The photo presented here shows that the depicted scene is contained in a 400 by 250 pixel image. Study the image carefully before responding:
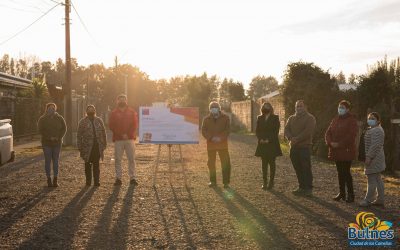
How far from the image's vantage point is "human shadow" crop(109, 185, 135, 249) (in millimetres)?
6285

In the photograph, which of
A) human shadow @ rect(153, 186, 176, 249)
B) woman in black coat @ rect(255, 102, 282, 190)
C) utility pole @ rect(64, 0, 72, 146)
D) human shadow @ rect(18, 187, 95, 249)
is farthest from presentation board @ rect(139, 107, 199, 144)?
utility pole @ rect(64, 0, 72, 146)

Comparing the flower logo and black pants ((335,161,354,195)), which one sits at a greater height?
black pants ((335,161,354,195))

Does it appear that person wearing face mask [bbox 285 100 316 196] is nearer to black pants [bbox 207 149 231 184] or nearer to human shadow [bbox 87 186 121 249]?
black pants [bbox 207 149 231 184]

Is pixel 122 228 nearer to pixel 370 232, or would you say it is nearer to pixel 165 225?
pixel 165 225

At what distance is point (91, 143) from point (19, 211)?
3085mm

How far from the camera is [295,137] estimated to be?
10070 millimetres

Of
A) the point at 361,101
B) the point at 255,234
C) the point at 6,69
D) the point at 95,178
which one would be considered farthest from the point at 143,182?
the point at 6,69

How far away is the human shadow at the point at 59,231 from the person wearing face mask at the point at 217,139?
329 centimetres

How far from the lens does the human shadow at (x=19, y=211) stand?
7438 millimetres

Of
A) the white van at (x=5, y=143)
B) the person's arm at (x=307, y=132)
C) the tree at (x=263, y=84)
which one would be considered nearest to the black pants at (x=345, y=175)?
the person's arm at (x=307, y=132)

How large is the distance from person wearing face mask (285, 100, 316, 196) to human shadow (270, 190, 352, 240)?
1.78 feet

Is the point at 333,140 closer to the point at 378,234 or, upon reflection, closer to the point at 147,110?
the point at 378,234

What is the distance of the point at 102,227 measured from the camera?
7.18 meters

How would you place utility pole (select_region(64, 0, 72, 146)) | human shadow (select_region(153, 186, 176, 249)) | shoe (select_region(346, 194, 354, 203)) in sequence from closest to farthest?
human shadow (select_region(153, 186, 176, 249)), shoe (select_region(346, 194, 354, 203)), utility pole (select_region(64, 0, 72, 146))
